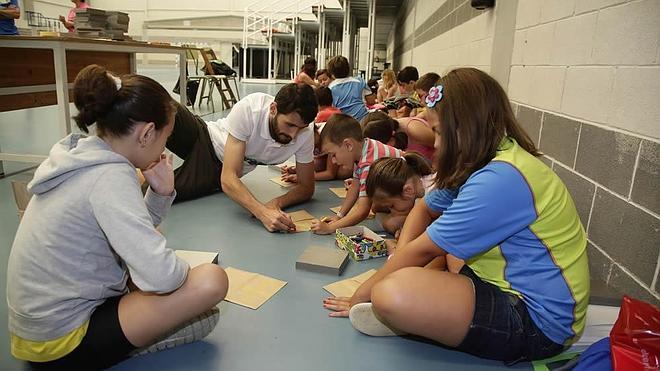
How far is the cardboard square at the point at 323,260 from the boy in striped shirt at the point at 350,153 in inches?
13.0

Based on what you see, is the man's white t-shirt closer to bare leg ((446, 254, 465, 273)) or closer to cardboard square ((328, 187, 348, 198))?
cardboard square ((328, 187, 348, 198))

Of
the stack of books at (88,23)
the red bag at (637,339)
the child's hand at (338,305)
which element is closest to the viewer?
the red bag at (637,339)

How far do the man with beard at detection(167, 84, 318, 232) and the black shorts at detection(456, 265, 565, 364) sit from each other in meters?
1.33

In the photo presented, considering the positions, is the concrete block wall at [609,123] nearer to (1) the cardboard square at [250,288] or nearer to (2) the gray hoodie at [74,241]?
(1) the cardboard square at [250,288]

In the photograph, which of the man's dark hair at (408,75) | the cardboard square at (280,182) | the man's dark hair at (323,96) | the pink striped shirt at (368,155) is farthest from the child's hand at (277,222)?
the man's dark hair at (408,75)

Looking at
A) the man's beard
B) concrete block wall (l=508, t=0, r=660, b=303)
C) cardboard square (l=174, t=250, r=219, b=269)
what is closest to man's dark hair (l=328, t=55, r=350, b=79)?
the man's beard

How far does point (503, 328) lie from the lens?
54.1 inches

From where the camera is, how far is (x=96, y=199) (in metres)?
1.18

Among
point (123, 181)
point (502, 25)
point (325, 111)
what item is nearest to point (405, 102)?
point (325, 111)

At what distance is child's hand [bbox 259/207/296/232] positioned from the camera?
251 centimetres

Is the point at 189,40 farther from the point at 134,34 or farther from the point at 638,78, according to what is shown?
the point at 638,78

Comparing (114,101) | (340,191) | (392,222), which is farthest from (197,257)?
(340,191)

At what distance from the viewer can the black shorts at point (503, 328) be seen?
1.37 m

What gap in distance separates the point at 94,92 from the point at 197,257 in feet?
3.26
